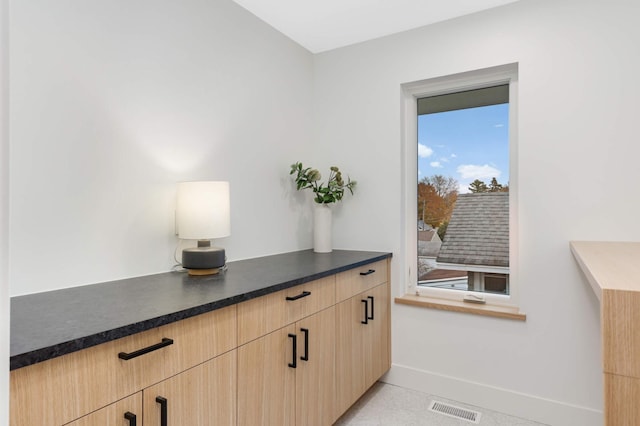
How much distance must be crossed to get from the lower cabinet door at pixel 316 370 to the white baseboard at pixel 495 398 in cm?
78

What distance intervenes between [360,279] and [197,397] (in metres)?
1.19

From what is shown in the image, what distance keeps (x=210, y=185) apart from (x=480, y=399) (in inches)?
78.8

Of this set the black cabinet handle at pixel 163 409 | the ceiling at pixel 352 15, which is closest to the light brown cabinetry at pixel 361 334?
the black cabinet handle at pixel 163 409

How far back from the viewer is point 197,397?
1.19 m

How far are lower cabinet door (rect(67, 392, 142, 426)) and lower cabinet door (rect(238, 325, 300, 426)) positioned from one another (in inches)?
15.2

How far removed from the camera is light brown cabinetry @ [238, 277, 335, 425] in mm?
1389

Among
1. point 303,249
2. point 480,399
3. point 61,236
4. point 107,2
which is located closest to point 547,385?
point 480,399

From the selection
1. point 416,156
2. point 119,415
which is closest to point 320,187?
point 416,156

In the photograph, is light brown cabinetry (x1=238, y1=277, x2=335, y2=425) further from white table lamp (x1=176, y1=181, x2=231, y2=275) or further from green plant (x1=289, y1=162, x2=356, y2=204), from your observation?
green plant (x1=289, y1=162, x2=356, y2=204)

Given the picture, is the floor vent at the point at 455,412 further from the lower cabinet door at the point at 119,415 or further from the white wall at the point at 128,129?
the lower cabinet door at the point at 119,415

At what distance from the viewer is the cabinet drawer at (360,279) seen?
199 centimetres

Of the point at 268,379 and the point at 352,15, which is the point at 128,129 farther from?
the point at 352,15

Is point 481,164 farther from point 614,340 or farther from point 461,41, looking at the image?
point 614,340

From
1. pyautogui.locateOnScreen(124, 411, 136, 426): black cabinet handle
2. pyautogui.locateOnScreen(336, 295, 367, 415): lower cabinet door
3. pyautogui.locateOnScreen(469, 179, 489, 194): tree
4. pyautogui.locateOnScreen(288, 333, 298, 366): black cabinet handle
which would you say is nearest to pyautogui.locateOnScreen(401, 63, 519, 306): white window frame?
pyautogui.locateOnScreen(469, 179, 489, 194): tree
